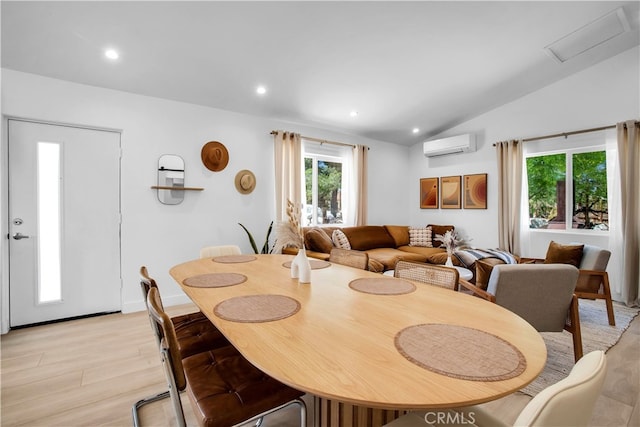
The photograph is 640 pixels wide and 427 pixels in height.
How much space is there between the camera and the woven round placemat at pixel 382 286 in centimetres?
146

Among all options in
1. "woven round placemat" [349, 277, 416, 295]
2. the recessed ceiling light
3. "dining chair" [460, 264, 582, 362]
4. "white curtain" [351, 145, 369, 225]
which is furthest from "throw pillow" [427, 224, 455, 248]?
the recessed ceiling light

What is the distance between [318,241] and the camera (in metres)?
4.04

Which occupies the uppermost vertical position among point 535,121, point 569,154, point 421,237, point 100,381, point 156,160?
point 535,121

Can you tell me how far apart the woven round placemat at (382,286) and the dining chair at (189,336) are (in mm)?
798

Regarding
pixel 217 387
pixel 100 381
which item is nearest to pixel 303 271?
pixel 217 387

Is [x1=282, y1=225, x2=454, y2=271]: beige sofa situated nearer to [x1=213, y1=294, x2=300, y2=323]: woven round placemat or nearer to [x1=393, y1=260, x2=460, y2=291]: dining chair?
[x1=393, y1=260, x2=460, y2=291]: dining chair

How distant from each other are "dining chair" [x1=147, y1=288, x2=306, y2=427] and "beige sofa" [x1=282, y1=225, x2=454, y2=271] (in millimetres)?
2506

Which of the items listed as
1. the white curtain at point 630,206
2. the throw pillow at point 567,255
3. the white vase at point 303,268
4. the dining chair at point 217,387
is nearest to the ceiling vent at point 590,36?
the white curtain at point 630,206

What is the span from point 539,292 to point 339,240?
2661mm

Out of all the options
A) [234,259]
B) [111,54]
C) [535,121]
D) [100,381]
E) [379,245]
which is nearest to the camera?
[100,381]

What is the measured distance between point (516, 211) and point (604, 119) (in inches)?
59.7

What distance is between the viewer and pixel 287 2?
2.32m

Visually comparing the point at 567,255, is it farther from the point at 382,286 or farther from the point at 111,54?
the point at 111,54

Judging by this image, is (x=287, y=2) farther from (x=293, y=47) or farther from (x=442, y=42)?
(x=442, y=42)
